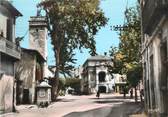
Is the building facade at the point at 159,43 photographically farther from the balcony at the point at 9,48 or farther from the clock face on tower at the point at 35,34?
the clock face on tower at the point at 35,34

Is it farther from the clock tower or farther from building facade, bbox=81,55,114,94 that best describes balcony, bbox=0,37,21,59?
building facade, bbox=81,55,114,94

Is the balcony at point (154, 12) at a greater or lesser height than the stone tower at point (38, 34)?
lesser

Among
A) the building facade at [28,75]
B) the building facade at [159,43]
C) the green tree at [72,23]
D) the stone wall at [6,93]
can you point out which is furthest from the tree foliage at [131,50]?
the building facade at [159,43]

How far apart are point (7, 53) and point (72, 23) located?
19.5 m

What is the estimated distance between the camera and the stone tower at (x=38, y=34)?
5659cm

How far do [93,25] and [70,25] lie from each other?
2882 mm

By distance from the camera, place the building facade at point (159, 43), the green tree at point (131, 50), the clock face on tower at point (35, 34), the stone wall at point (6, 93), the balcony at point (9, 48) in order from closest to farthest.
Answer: the building facade at point (159, 43), the balcony at point (9, 48), the stone wall at point (6, 93), the green tree at point (131, 50), the clock face on tower at point (35, 34)

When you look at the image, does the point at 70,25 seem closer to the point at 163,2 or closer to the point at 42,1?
the point at 42,1

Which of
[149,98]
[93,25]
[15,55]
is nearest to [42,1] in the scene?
[93,25]

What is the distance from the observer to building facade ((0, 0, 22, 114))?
32853 millimetres

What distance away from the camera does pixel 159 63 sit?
2098 cm

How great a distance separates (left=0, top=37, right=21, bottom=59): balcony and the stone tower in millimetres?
20330

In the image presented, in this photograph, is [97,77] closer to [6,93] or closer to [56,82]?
[56,82]

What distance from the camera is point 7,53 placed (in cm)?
3297
